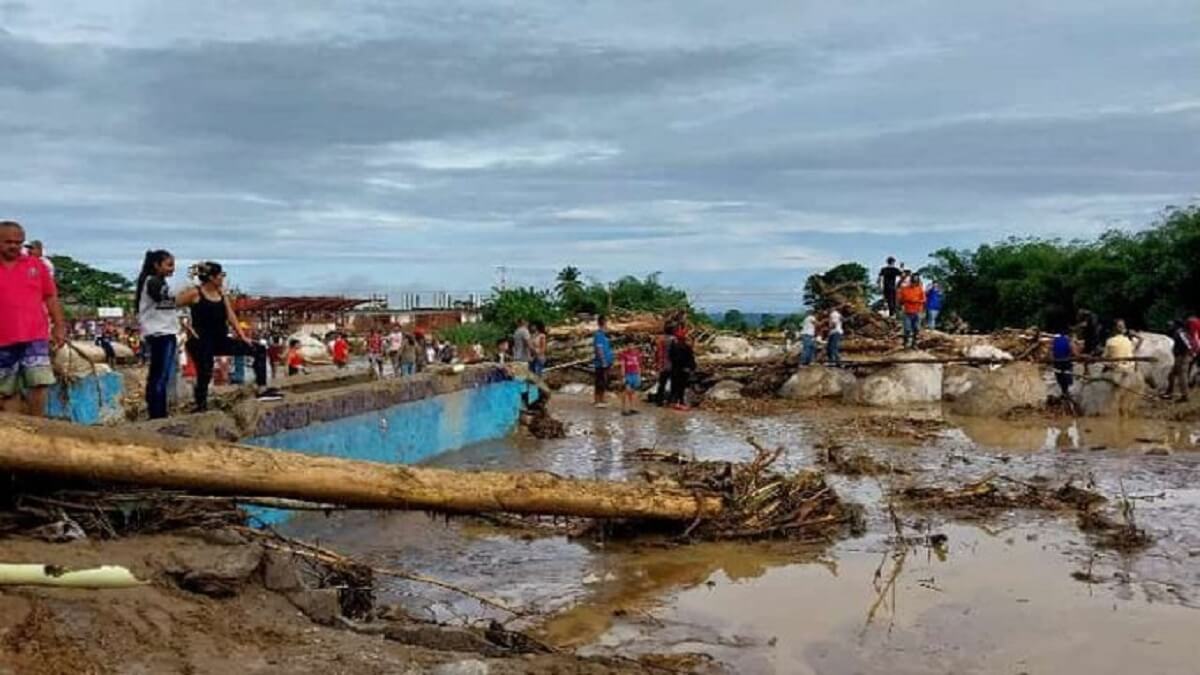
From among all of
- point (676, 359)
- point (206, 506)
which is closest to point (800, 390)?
point (676, 359)

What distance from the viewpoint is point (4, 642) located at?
4.40 m

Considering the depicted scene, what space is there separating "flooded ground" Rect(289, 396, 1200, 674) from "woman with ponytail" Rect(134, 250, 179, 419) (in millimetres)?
1546

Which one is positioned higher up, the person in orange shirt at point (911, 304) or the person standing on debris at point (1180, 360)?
the person in orange shirt at point (911, 304)

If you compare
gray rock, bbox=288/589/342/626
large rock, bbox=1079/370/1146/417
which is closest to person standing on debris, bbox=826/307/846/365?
large rock, bbox=1079/370/1146/417

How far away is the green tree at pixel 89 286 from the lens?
1989 inches

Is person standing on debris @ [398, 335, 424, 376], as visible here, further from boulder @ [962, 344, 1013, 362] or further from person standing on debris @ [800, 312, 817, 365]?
boulder @ [962, 344, 1013, 362]

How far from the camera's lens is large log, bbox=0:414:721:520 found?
18.4ft

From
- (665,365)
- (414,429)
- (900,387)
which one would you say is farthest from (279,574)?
(900,387)

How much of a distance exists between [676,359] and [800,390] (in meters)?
2.95

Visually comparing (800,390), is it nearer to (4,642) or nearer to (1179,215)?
(1179,215)

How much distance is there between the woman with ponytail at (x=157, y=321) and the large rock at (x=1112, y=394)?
1538 centimetres

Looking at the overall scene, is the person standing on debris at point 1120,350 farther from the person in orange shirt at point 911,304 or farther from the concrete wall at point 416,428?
the concrete wall at point 416,428

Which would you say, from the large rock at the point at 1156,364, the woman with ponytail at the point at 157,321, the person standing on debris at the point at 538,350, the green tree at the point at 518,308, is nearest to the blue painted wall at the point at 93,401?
the woman with ponytail at the point at 157,321

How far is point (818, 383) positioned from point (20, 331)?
17.3m
